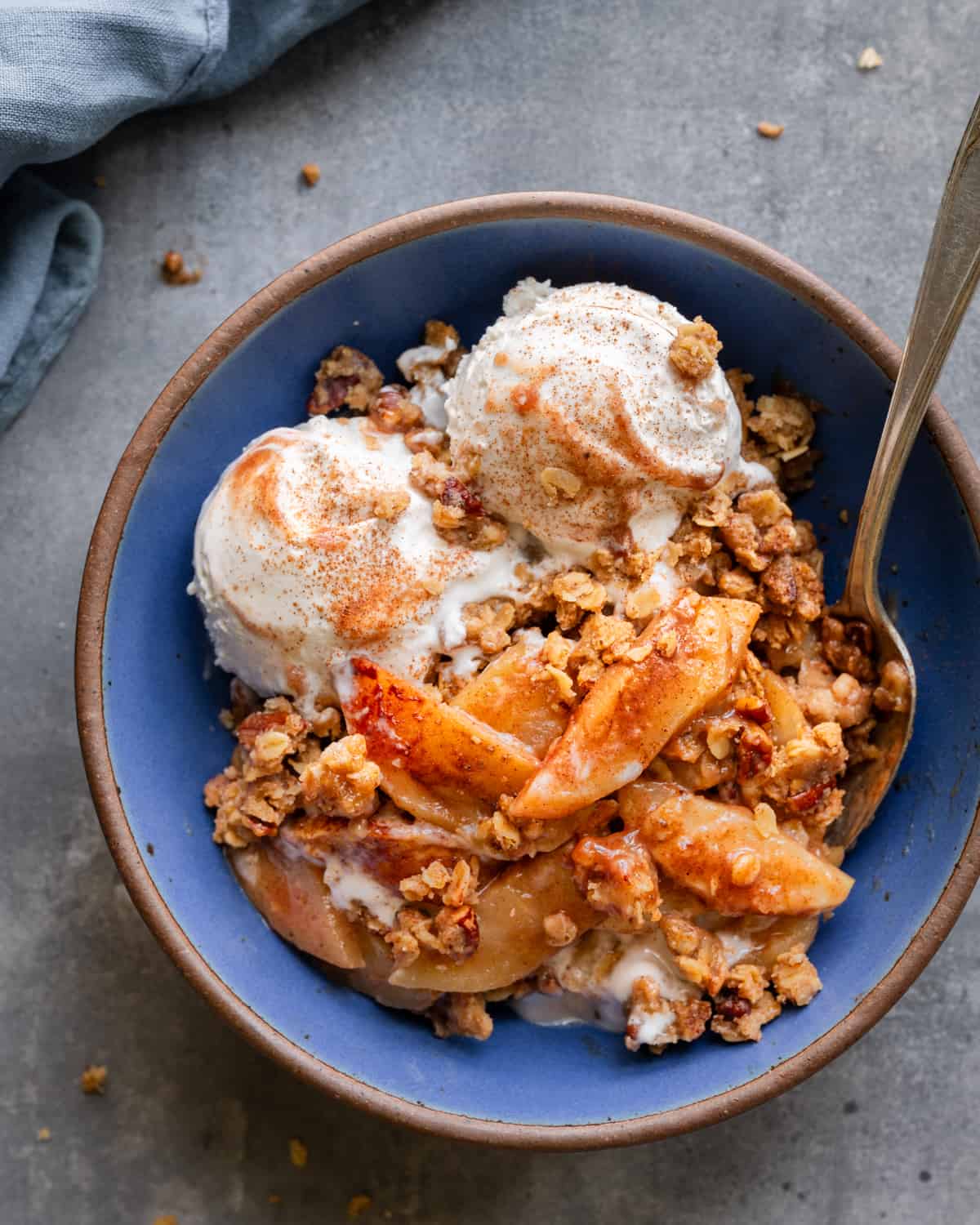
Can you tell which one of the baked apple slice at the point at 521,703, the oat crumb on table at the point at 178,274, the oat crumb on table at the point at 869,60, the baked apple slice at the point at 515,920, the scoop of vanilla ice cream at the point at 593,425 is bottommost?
the baked apple slice at the point at 515,920

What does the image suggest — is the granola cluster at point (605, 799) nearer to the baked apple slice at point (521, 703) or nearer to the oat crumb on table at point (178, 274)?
the baked apple slice at point (521, 703)

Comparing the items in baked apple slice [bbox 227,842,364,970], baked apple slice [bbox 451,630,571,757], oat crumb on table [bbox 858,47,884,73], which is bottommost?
baked apple slice [bbox 227,842,364,970]

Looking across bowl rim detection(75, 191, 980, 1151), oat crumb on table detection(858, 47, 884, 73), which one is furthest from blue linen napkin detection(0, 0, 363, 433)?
oat crumb on table detection(858, 47, 884, 73)

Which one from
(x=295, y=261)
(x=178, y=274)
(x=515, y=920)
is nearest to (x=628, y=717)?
(x=515, y=920)

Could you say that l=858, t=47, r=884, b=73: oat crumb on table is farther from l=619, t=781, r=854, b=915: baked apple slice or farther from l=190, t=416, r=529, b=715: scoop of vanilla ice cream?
l=619, t=781, r=854, b=915: baked apple slice

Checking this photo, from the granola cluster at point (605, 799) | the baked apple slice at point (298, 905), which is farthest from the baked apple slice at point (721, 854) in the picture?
the baked apple slice at point (298, 905)

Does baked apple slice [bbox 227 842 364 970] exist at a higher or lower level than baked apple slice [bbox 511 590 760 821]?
lower

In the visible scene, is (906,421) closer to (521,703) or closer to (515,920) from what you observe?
(521,703)
